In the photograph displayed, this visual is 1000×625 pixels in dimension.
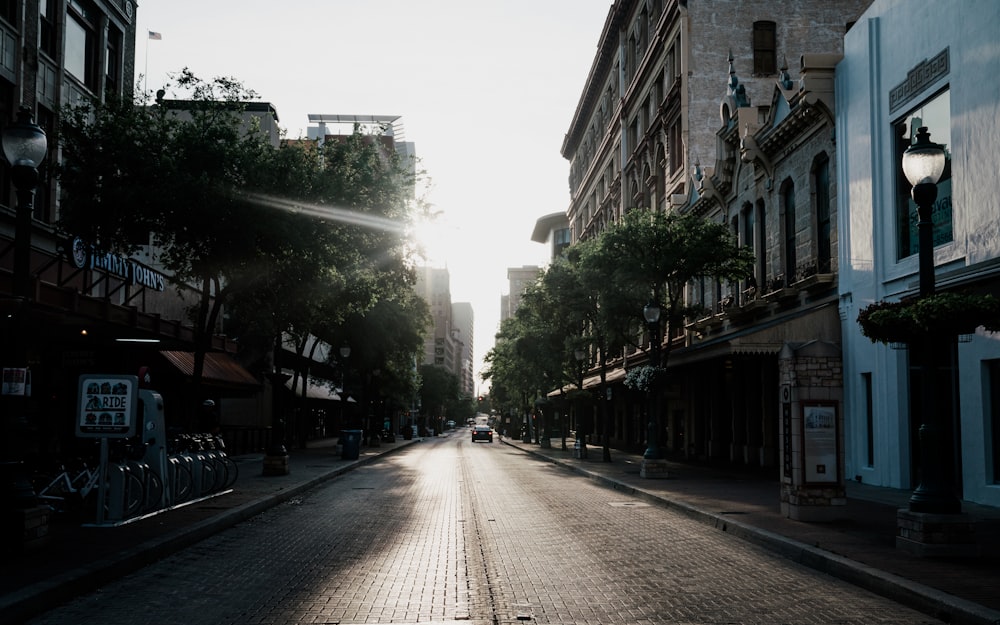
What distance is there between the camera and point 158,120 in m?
19.1

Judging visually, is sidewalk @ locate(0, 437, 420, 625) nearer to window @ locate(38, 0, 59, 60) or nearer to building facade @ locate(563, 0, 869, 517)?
building facade @ locate(563, 0, 869, 517)

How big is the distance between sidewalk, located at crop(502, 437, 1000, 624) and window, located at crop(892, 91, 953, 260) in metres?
5.24

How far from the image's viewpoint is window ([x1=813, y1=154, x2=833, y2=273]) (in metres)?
23.5

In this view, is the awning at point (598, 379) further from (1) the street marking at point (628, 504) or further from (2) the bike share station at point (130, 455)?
(2) the bike share station at point (130, 455)

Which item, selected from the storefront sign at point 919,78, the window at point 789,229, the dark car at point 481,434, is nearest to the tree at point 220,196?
the storefront sign at point 919,78

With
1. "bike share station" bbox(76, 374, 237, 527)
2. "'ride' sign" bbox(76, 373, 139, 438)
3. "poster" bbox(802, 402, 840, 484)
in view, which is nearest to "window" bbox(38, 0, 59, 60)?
"bike share station" bbox(76, 374, 237, 527)

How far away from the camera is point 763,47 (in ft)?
124

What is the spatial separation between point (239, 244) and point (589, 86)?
Answer: 47.4m

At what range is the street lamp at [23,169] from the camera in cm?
1024

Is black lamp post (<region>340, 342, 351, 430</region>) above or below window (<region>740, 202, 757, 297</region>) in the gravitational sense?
below

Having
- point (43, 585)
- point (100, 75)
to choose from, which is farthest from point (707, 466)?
point (43, 585)

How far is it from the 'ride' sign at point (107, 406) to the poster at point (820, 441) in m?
9.94

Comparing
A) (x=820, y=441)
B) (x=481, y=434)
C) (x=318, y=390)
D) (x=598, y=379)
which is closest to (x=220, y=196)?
(x=820, y=441)

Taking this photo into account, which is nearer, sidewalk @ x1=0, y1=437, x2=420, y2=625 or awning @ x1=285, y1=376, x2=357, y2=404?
sidewalk @ x1=0, y1=437, x2=420, y2=625
